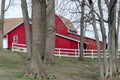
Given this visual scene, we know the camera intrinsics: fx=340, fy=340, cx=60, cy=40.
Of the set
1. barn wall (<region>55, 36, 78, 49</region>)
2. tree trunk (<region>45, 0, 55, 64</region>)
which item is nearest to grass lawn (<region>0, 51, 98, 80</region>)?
tree trunk (<region>45, 0, 55, 64</region>)

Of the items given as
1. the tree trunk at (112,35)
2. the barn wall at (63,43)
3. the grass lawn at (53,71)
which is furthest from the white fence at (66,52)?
the tree trunk at (112,35)

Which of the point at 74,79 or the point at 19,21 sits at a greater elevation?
the point at 19,21

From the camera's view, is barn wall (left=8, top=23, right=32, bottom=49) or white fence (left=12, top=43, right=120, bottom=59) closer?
white fence (left=12, top=43, right=120, bottom=59)

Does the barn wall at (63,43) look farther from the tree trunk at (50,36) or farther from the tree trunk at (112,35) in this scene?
the tree trunk at (112,35)

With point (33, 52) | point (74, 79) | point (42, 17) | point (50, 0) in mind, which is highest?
point (50, 0)

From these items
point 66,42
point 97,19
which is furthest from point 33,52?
point 66,42

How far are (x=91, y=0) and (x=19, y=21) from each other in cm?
4037

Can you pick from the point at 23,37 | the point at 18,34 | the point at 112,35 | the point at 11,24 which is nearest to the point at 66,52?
the point at 23,37

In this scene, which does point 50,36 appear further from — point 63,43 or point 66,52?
point 63,43

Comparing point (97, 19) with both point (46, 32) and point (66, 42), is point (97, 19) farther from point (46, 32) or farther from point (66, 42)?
point (66, 42)

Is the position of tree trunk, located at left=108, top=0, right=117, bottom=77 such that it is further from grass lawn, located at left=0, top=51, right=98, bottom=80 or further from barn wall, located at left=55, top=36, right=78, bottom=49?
barn wall, located at left=55, top=36, right=78, bottom=49

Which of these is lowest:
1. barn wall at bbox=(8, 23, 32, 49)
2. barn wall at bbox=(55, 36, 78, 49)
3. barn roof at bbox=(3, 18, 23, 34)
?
barn wall at bbox=(55, 36, 78, 49)

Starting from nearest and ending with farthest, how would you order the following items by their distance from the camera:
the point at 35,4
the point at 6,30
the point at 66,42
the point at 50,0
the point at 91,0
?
the point at 35,4
the point at 91,0
the point at 50,0
the point at 66,42
the point at 6,30

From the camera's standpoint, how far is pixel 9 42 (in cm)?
5497
